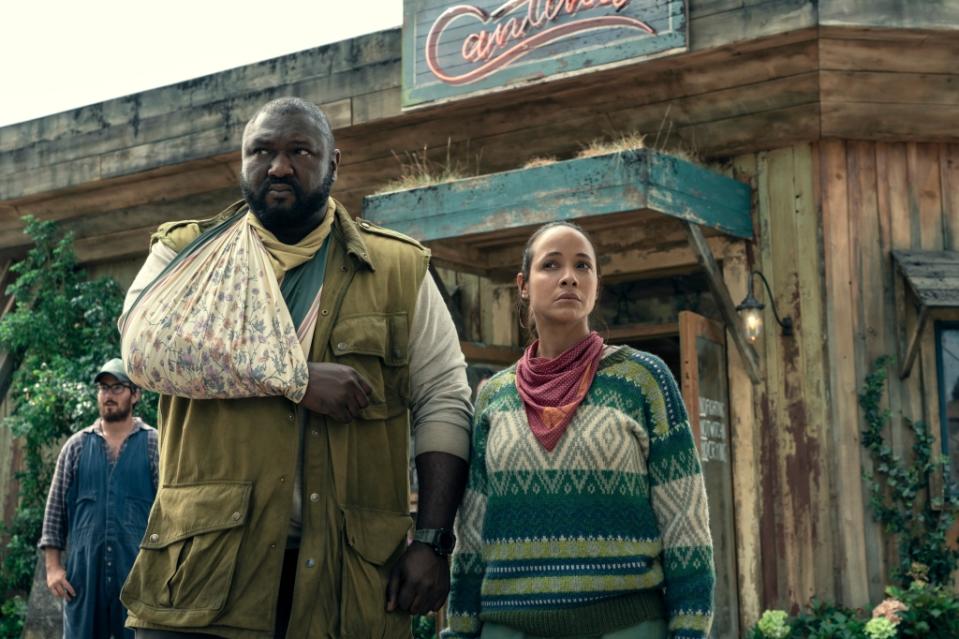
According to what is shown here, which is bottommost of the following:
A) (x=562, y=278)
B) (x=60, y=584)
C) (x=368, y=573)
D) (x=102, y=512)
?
(x=60, y=584)

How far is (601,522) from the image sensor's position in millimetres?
2867

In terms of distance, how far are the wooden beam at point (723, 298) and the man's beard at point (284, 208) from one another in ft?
15.7

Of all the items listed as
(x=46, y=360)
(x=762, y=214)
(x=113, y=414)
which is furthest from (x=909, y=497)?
(x=46, y=360)

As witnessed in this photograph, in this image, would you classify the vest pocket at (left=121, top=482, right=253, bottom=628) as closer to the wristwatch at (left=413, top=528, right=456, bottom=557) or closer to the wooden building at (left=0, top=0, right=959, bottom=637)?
the wristwatch at (left=413, top=528, right=456, bottom=557)

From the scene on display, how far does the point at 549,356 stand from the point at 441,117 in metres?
5.88

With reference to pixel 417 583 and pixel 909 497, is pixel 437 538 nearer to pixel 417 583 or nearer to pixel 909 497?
pixel 417 583

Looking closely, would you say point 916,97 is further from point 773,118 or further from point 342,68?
point 342,68

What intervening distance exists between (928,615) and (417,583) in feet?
17.2

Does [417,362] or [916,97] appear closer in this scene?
[417,362]

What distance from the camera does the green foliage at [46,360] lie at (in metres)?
10.1

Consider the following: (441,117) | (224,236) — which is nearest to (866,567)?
(441,117)

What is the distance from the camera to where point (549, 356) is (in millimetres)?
3145

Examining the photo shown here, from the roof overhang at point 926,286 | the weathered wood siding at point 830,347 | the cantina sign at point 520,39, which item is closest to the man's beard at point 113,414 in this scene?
the cantina sign at point 520,39

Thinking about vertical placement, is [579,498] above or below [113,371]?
below
